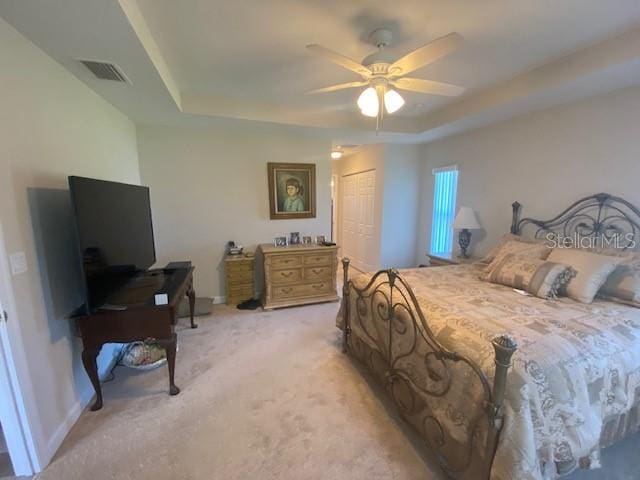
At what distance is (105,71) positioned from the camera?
2.10 metres

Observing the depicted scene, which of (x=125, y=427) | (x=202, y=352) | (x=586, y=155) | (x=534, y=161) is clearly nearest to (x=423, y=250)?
(x=534, y=161)

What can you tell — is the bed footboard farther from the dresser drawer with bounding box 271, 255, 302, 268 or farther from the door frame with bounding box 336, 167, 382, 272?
the door frame with bounding box 336, 167, 382, 272

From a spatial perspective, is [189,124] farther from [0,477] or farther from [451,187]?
[451,187]

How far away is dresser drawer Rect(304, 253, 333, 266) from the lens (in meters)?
3.86

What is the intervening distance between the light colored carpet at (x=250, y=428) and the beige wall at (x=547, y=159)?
2168 millimetres

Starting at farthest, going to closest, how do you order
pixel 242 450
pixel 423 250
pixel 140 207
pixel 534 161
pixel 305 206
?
pixel 423 250 < pixel 305 206 < pixel 534 161 < pixel 140 207 < pixel 242 450

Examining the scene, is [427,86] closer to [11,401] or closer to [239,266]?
[239,266]

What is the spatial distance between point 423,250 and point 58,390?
4796 mm

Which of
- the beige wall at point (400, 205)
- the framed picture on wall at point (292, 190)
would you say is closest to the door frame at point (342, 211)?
the beige wall at point (400, 205)

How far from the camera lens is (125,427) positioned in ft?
6.12

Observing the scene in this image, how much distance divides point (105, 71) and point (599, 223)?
4368 mm

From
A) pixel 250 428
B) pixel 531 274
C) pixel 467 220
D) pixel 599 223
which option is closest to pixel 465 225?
pixel 467 220

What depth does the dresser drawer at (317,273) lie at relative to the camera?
3898mm

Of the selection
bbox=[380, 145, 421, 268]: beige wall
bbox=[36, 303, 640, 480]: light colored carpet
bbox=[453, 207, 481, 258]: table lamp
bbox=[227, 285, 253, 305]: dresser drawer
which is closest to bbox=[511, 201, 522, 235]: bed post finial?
bbox=[453, 207, 481, 258]: table lamp
